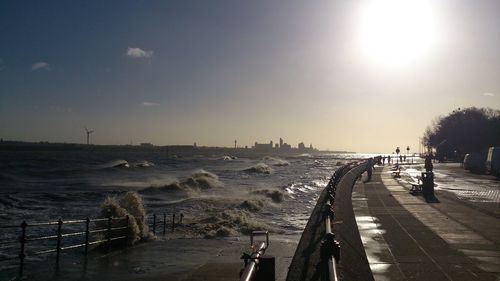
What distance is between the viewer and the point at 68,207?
3019cm

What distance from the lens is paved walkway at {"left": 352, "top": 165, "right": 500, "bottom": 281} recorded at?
29.5 feet

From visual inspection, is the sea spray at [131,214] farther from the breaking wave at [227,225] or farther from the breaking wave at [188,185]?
the breaking wave at [188,185]

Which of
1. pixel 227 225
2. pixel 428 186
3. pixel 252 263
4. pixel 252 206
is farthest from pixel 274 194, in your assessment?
pixel 252 263

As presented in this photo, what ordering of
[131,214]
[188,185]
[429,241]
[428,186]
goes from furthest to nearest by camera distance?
[188,185]
[428,186]
[131,214]
[429,241]

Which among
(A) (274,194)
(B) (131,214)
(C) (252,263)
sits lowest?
(A) (274,194)

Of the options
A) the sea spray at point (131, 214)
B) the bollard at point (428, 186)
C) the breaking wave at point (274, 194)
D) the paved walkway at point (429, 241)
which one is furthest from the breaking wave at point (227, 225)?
the breaking wave at point (274, 194)

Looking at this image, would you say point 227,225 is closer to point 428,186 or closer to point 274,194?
point 428,186

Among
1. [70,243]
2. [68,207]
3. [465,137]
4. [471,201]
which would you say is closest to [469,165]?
[471,201]

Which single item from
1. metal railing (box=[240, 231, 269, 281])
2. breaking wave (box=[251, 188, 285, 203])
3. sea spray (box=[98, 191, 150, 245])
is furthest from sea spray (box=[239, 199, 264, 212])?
metal railing (box=[240, 231, 269, 281])

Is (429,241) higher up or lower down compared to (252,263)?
lower down

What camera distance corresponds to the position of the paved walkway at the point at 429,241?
8.99 meters

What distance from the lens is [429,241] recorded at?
12086mm

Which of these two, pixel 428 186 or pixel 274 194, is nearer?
pixel 428 186

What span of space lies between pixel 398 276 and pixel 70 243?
42.3 ft
